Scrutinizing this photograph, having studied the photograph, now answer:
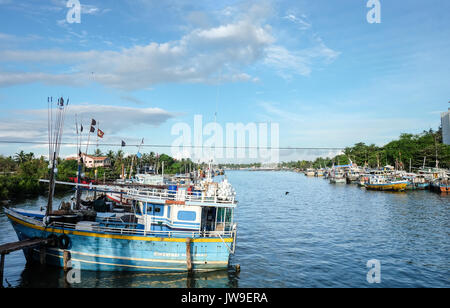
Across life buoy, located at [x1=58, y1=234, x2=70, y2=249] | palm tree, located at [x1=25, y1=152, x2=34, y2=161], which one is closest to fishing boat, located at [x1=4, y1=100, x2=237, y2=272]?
life buoy, located at [x1=58, y1=234, x2=70, y2=249]

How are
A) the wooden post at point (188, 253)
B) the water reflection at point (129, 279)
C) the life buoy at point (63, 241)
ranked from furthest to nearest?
the life buoy at point (63, 241) → the wooden post at point (188, 253) → the water reflection at point (129, 279)

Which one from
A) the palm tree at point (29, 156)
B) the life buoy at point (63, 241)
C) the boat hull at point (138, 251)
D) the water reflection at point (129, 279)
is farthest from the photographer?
the palm tree at point (29, 156)

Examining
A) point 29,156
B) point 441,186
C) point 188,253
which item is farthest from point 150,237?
point 29,156

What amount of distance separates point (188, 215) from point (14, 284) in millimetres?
10690

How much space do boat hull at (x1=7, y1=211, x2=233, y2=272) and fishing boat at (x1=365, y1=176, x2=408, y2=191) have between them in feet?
204

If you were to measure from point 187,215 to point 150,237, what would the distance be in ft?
8.90

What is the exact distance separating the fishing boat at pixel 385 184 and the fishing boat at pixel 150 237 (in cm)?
6116

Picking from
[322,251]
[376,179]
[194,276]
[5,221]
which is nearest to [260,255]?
[322,251]

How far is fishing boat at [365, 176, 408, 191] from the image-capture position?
6575 centimetres

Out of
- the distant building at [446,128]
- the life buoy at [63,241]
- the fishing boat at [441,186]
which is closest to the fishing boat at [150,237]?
the life buoy at [63,241]

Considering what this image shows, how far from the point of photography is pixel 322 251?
2333 cm

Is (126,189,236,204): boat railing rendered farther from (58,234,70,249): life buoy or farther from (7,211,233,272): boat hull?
(58,234,70,249): life buoy

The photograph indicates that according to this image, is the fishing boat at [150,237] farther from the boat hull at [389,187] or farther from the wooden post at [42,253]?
the boat hull at [389,187]

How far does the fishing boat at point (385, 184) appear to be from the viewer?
65.8m
